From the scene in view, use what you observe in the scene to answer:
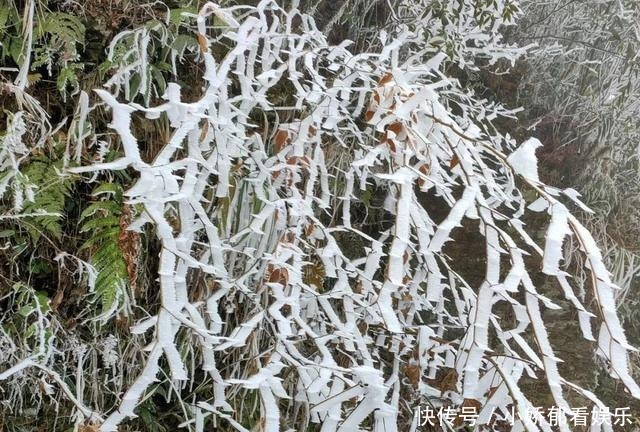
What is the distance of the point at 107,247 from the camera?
947 mm

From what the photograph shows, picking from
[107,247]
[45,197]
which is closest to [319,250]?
[107,247]

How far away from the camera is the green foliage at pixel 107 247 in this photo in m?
0.91

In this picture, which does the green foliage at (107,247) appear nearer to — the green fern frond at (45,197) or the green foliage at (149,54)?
the green fern frond at (45,197)

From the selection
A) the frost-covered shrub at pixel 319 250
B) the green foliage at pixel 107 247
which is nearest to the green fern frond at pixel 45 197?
the green foliage at pixel 107 247

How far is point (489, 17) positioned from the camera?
131cm

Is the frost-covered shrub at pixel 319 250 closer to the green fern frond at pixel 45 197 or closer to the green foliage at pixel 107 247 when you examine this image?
the green foliage at pixel 107 247

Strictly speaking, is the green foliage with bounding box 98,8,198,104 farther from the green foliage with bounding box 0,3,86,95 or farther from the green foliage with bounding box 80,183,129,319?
the green foliage with bounding box 80,183,129,319

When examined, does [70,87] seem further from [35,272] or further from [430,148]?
[430,148]

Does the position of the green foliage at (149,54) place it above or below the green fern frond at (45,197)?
above

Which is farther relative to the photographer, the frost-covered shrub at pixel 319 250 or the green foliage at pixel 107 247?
the green foliage at pixel 107 247

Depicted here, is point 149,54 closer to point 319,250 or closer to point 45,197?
point 45,197

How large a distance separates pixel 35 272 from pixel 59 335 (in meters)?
0.12

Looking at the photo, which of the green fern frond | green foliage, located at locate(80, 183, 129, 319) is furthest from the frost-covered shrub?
the green fern frond

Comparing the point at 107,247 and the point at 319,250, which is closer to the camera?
the point at 319,250
